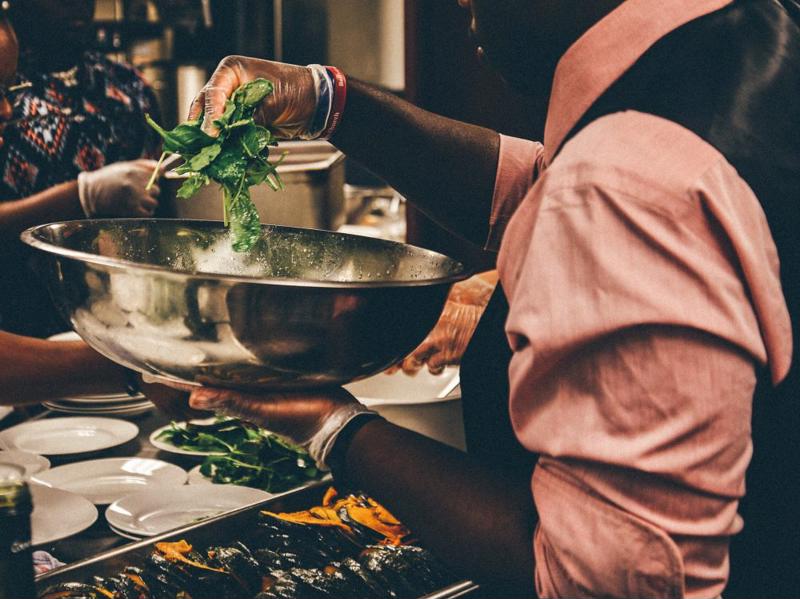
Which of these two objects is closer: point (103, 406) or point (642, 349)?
point (642, 349)

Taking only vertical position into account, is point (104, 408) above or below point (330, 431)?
below

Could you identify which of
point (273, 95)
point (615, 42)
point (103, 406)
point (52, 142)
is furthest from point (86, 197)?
point (615, 42)

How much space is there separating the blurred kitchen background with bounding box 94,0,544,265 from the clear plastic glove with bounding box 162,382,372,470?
1.30 metres

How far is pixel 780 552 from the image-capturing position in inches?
41.3

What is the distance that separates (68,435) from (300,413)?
1015mm

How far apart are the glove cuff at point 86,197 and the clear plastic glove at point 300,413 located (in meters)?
1.91

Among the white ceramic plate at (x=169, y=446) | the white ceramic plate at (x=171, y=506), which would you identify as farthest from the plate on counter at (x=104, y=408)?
the white ceramic plate at (x=171, y=506)

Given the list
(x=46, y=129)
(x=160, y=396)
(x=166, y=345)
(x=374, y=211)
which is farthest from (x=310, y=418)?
(x=374, y=211)

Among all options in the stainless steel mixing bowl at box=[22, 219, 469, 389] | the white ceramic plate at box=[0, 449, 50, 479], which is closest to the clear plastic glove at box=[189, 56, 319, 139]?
the stainless steel mixing bowl at box=[22, 219, 469, 389]

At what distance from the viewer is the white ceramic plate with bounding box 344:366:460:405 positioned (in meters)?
2.01

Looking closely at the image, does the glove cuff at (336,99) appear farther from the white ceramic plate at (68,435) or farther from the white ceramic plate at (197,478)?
the white ceramic plate at (68,435)

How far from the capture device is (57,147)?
3.27 m

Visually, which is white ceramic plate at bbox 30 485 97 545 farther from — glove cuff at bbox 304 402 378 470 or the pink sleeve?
the pink sleeve

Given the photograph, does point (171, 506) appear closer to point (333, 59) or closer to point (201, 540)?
point (201, 540)
